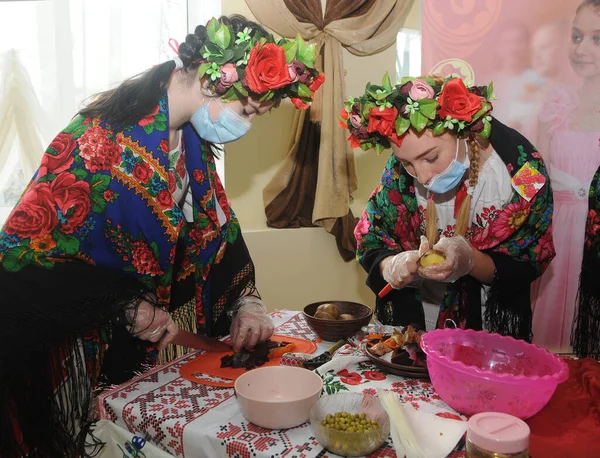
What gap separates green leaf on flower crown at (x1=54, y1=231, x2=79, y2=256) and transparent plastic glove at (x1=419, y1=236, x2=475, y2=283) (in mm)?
985

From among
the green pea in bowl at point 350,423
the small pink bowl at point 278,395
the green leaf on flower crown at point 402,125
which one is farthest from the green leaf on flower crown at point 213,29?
the green pea in bowl at point 350,423

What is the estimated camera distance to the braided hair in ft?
4.76

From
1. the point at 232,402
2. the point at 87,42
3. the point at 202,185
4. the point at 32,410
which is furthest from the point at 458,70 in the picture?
the point at 32,410

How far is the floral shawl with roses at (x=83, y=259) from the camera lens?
1.21 metres

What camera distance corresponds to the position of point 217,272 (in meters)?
1.73

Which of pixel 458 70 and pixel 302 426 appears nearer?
pixel 302 426

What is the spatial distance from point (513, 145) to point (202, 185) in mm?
1042

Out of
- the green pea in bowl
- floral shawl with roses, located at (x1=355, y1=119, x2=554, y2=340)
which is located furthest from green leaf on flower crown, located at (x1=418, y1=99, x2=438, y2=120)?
the green pea in bowl

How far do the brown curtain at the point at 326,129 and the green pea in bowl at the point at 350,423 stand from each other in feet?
6.50

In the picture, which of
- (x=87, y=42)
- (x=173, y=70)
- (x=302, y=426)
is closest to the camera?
(x=302, y=426)

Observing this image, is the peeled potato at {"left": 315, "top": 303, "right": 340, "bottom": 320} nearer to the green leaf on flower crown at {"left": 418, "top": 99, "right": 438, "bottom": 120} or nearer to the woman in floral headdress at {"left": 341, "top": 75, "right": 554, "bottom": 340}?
the woman in floral headdress at {"left": 341, "top": 75, "right": 554, "bottom": 340}

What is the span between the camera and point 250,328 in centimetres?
152

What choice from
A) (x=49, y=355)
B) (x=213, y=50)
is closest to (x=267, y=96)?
(x=213, y=50)

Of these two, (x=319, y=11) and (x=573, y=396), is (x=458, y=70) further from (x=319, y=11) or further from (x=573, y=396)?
(x=573, y=396)
